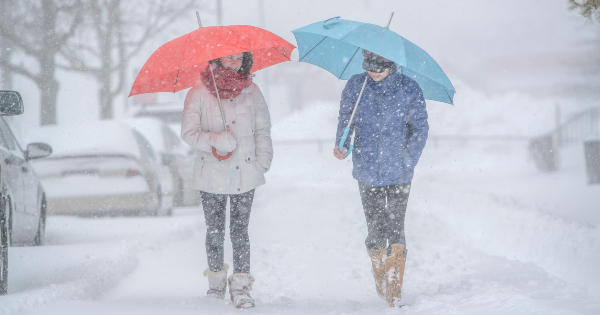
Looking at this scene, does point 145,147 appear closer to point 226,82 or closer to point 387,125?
point 226,82

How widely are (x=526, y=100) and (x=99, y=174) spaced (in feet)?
115

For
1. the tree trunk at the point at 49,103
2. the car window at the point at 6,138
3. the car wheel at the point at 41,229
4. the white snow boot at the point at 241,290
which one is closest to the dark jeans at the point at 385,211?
the white snow boot at the point at 241,290

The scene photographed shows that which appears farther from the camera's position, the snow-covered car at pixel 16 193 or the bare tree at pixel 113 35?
the bare tree at pixel 113 35

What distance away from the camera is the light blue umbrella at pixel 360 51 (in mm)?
4029

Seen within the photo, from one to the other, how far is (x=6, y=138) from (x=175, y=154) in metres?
4.91

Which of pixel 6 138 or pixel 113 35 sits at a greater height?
pixel 113 35

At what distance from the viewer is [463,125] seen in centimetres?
3559

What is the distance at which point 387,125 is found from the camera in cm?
432

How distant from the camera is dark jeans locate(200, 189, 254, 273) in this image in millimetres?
4375

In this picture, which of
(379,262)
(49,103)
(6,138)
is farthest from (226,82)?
(49,103)

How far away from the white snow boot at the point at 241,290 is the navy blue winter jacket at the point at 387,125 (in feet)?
3.44

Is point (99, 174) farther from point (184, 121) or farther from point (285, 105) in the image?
point (285, 105)

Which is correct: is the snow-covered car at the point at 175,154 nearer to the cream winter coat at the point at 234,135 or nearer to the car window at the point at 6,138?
the car window at the point at 6,138

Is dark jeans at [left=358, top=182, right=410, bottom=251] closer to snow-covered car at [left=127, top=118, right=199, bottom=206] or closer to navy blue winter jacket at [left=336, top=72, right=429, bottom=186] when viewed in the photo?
navy blue winter jacket at [left=336, top=72, right=429, bottom=186]
